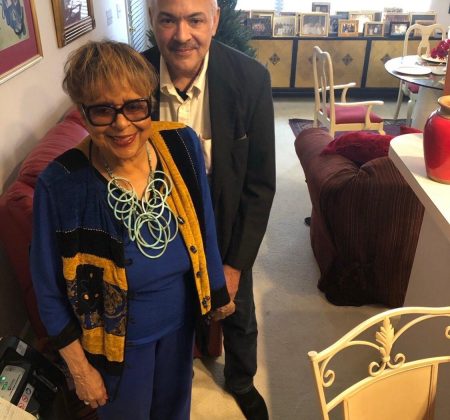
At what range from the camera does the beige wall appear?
64.7 inches

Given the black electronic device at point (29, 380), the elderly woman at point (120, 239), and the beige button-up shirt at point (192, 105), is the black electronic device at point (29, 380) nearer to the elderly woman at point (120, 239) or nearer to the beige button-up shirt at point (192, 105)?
the elderly woman at point (120, 239)

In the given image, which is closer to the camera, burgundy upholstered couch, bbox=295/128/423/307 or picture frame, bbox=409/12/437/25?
burgundy upholstered couch, bbox=295/128/423/307

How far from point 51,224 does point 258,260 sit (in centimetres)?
181

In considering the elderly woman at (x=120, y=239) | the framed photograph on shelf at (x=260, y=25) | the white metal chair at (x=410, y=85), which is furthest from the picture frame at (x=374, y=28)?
the elderly woman at (x=120, y=239)

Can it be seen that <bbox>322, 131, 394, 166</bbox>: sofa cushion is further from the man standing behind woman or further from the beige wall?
the beige wall

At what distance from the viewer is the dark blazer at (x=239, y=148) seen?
1.22 metres

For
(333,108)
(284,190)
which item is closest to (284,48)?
(333,108)

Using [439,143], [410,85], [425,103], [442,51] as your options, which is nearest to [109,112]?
[439,143]

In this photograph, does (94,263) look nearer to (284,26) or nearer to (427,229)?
(427,229)

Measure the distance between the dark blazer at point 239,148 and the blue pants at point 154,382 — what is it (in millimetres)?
310

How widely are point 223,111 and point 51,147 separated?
28.6 inches

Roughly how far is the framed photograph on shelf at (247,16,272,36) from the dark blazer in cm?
409

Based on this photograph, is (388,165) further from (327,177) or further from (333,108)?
(333,108)

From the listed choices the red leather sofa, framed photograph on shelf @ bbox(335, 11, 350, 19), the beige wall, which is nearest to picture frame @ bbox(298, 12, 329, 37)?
framed photograph on shelf @ bbox(335, 11, 350, 19)
